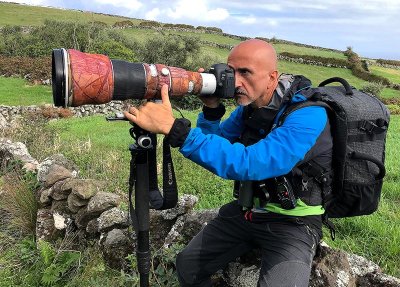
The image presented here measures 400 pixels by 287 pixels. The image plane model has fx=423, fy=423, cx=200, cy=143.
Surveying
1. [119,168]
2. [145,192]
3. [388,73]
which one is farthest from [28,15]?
[145,192]

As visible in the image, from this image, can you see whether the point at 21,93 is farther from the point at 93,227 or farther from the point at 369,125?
the point at 369,125

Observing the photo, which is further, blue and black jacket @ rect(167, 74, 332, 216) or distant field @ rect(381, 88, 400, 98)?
distant field @ rect(381, 88, 400, 98)

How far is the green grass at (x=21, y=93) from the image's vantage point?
71.2 feet

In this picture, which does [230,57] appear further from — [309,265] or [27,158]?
[27,158]

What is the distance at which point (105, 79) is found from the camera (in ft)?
8.57

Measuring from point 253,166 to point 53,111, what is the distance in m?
17.6

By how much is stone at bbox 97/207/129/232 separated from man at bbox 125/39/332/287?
1.25 m

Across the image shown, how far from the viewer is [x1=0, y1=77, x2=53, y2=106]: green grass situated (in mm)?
21691

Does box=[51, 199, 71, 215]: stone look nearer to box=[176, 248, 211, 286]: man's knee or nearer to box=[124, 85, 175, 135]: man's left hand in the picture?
box=[176, 248, 211, 286]: man's knee

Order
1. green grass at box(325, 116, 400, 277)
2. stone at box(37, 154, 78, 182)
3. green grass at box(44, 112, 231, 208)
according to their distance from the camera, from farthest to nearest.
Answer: green grass at box(44, 112, 231, 208), stone at box(37, 154, 78, 182), green grass at box(325, 116, 400, 277)

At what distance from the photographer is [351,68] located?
53.4m

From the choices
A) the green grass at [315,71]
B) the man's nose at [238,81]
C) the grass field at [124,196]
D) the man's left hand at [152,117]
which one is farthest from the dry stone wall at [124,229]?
the green grass at [315,71]

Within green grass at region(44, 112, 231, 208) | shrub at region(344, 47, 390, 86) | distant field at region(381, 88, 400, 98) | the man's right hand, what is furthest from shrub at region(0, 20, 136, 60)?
the man's right hand

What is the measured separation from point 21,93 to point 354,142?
24.3 m
